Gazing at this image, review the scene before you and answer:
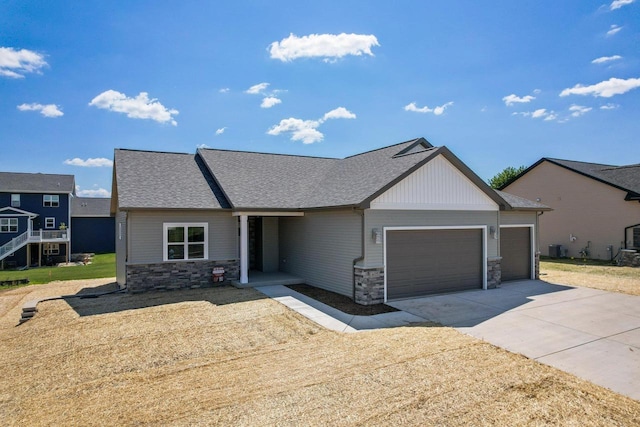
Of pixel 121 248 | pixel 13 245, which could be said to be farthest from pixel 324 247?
pixel 13 245

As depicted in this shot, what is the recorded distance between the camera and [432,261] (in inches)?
468

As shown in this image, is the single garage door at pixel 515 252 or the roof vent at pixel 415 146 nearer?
the roof vent at pixel 415 146

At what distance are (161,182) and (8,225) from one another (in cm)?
2841

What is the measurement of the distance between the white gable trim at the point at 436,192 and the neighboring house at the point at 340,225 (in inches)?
1.4

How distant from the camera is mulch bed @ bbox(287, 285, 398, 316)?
9.79 m

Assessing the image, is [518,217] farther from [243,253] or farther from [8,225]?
[8,225]

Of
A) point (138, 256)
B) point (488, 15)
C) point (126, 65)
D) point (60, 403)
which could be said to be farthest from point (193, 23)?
point (60, 403)

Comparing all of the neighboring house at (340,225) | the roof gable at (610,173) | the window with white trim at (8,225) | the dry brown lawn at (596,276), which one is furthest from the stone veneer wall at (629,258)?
the window with white trim at (8,225)

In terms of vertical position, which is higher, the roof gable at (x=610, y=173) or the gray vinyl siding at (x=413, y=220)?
the roof gable at (x=610, y=173)

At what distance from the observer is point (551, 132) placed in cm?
2530

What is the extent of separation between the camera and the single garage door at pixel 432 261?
442 inches

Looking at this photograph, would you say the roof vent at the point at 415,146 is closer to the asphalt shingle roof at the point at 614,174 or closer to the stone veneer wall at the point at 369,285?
the stone veneer wall at the point at 369,285

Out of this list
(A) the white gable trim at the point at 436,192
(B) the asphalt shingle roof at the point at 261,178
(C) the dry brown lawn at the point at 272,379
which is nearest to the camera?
(C) the dry brown lawn at the point at 272,379

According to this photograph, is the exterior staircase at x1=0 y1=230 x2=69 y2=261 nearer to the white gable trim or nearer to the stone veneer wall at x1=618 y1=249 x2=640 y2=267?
the white gable trim
